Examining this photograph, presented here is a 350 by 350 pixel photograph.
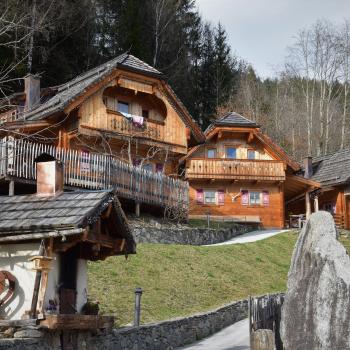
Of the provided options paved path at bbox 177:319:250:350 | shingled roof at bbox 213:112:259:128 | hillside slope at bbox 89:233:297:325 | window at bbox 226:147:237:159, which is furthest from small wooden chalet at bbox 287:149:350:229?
paved path at bbox 177:319:250:350

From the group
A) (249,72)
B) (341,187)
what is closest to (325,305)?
(341,187)

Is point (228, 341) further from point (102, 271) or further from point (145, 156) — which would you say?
point (145, 156)

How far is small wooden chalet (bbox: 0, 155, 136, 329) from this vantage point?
13.9 meters

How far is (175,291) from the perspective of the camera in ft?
72.8

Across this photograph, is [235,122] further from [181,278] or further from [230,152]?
[181,278]

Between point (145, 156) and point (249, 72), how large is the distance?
4030 cm

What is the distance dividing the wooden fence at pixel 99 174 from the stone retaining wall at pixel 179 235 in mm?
1734

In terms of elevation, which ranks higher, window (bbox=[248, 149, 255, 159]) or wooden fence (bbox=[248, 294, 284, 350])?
window (bbox=[248, 149, 255, 159])

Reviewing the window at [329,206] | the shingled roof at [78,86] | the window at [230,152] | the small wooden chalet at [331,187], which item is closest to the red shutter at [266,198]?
the small wooden chalet at [331,187]

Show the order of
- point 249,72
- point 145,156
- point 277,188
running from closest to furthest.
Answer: point 145,156 → point 277,188 → point 249,72

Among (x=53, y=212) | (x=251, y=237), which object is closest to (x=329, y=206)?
(x=251, y=237)

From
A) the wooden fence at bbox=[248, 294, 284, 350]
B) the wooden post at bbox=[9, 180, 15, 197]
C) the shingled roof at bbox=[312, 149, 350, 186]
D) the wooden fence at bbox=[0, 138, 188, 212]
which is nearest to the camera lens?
the wooden fence at bbox=[248, 294, 284, 350]

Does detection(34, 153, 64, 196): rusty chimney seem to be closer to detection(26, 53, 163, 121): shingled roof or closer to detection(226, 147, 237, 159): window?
detection(26, 53, 163, 121): shingled roof

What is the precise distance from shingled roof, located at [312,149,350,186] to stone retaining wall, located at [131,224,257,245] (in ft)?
46.5
